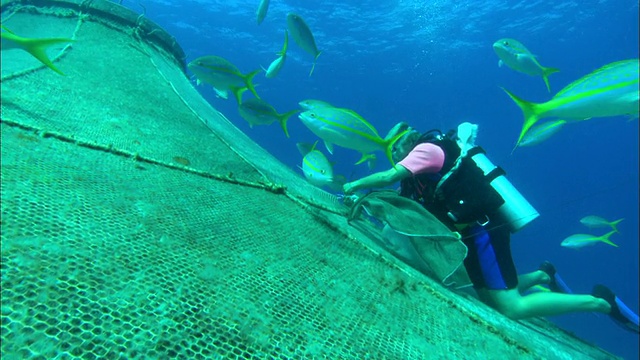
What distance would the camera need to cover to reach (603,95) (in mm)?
A: 2225

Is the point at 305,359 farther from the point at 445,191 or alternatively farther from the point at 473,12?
the point at 473,12

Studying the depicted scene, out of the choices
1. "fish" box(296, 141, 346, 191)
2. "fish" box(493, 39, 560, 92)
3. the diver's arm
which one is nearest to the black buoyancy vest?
the diver's arm

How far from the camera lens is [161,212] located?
162 cm

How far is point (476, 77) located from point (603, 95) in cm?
4822

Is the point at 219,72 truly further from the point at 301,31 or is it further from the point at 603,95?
the point at 603,95

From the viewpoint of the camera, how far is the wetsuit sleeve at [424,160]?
3.33 meters

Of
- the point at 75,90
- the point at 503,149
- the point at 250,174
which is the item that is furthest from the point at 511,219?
the point at 503,149

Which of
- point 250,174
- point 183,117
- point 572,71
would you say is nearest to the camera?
point 250,174

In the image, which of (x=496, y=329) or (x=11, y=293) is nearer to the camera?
(x=11, y=293)

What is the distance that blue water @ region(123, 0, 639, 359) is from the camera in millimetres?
28984

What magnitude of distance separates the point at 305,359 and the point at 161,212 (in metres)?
1.03

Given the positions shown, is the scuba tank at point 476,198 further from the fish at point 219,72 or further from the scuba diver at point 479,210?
the fish at point 219,72

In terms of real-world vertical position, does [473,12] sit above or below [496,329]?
above

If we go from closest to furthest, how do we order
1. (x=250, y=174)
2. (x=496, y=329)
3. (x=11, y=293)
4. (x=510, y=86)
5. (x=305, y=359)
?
(x=11, y=293)
(x=305, y=359)
(x=496, y=329)
(x=250, y=174)
(x=510, y=86)
